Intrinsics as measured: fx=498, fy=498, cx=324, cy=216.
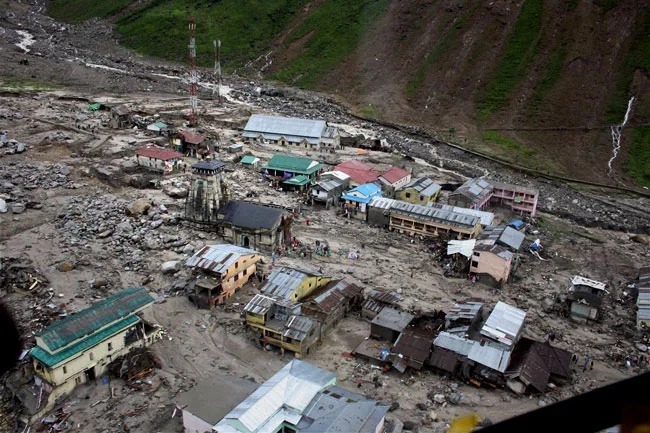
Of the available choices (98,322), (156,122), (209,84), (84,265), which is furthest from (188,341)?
(209,84)

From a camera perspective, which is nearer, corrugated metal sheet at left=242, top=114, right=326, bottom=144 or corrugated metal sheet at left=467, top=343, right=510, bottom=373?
corrugated metal sheet at left=467, top=343, right=510, bottom=373

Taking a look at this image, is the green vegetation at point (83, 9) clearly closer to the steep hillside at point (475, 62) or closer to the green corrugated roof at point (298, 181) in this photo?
the steep hillside at point (475, 62)

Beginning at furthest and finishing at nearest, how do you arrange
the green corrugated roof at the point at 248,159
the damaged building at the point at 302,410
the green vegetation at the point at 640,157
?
the green vegetation at the point at 640,157 → the green corrugated roof at the point at 248,159 → the damaged building at the point at 302,410

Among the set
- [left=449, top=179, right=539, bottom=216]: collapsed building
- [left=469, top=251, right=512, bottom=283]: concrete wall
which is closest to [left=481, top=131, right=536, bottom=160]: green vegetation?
[left=449, top=179, right=539, bottom=216]: collapsed building

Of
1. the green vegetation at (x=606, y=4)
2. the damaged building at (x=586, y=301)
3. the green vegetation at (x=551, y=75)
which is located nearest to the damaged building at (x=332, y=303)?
the damaged building at (x=586, y=301)

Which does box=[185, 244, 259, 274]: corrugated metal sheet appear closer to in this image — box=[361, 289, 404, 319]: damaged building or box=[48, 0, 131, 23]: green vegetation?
box=[361, 289, 404, 319]: damaged building

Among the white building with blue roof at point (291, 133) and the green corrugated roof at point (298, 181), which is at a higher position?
the white building with blue roof at point (291, 133)

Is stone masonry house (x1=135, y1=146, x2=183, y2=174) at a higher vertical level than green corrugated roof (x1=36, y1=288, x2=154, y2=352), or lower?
higher
